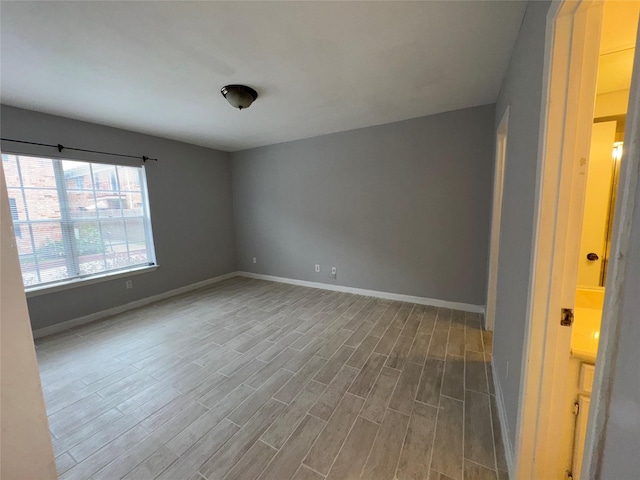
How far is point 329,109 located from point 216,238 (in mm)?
3157

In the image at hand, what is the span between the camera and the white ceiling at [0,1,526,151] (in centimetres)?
142

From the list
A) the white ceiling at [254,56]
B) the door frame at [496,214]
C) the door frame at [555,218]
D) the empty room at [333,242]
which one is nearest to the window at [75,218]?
the empty room at [333,242]

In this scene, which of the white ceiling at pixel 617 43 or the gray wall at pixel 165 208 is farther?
the gray wall at pixel 165 208

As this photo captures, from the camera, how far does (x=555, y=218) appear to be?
0.98 meters

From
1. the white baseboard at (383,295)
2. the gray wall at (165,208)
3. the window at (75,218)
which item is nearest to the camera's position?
the window at (75,218)

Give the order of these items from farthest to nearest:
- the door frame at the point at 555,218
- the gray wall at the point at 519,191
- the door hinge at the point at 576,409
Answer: the gray wall at the point at 519,191 → the door hinge at the point at 576,409 → the door frame at the point at 555,218

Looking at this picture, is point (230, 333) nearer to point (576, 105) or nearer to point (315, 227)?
point (315, 227)

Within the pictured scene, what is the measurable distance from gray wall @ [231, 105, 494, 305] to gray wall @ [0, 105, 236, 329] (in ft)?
2.22

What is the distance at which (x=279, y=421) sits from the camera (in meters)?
1.62

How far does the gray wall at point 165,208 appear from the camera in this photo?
109 inches

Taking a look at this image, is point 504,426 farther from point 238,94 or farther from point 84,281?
point 84,281

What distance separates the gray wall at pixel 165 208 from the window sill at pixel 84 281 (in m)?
0.06

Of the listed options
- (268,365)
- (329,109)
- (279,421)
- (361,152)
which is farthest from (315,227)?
(279,421)

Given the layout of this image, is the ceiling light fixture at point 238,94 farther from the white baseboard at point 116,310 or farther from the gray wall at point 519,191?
the white baseboard at point 116,310
